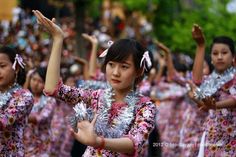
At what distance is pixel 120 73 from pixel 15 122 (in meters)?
1.43

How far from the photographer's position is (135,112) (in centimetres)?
488

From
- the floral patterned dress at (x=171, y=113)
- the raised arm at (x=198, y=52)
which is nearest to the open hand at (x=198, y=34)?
the raised arm at (x=198, y=52)

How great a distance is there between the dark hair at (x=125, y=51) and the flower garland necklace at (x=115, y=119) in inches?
9.8

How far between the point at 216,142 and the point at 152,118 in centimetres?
230

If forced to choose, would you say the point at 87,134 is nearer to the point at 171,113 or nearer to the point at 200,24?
the point at 171,113

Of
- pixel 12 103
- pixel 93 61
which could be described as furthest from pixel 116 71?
pixel 93 61

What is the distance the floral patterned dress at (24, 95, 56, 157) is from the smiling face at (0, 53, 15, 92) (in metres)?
2.18

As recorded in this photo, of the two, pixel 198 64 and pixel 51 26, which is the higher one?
pixel 198 64

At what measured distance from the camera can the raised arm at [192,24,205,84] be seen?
6.52 metres

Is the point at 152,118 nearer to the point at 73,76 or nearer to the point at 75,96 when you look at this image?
the point at 75,96

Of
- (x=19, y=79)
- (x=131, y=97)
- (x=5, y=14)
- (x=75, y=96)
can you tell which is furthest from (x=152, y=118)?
(x=5, y=14)

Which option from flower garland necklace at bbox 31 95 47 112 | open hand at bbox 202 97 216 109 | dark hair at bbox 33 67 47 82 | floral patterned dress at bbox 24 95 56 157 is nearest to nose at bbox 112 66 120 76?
open hand at bbox 202 97 216 109

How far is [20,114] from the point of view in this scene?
5754 millimetres

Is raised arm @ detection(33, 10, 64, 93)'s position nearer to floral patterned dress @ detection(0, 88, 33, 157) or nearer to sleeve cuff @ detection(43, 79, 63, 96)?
sleeve cuff @ detection(43, 79, 63, 96)
